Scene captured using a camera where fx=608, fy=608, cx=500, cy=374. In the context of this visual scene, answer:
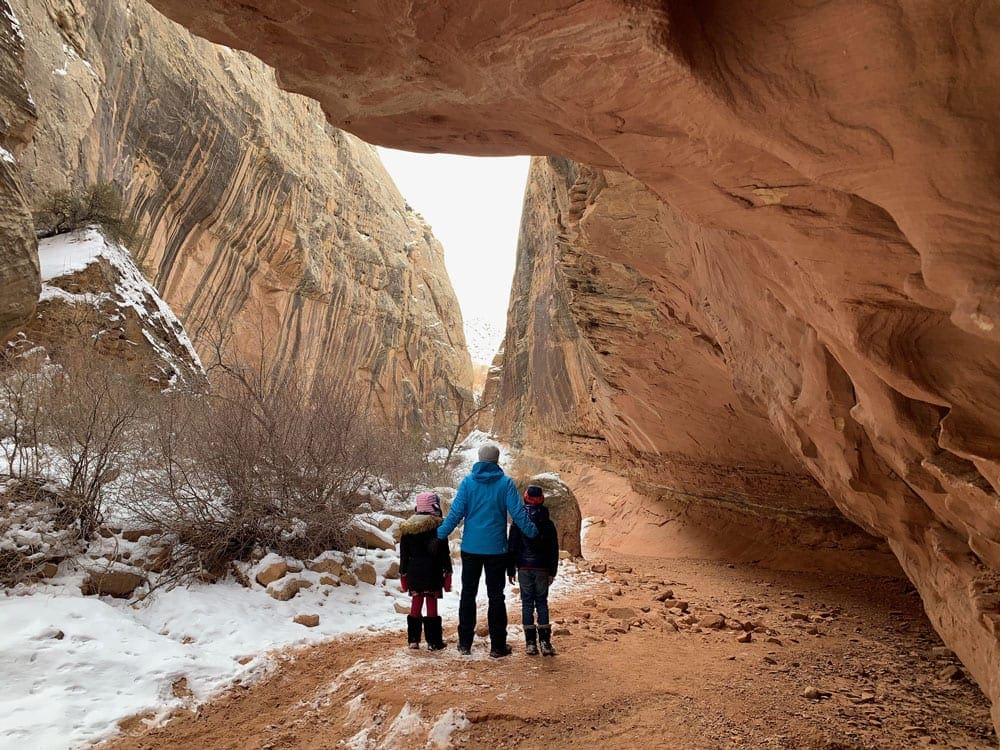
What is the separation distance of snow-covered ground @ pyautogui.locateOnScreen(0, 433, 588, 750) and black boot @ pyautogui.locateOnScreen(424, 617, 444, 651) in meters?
0.34

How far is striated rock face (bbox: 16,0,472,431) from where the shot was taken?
1320 centimetres

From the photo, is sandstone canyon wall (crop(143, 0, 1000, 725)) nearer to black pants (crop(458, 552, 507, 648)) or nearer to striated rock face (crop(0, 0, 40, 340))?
black pants (crop(458, 552, 507, 648))

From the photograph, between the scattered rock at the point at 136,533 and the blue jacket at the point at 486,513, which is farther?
the scattered rock at the point at 136,533

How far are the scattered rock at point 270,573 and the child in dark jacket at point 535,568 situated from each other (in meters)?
2.72

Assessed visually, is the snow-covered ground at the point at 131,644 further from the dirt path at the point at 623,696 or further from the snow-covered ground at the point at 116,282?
the snow-covered ground at the point at 116,282

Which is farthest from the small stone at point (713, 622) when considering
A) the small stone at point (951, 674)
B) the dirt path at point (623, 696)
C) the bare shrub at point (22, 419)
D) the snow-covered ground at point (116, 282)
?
the snow-covered ground at point (116, 282)

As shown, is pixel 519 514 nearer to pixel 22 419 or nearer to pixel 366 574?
pixel 366 574

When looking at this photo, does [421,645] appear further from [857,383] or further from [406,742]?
[857,383]

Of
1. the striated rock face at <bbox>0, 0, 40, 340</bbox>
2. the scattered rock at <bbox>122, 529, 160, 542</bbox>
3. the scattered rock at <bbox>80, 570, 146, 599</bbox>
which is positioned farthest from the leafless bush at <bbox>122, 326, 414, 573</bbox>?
the striated rock face at <bbox>0, 0, 40, 340</bbox>

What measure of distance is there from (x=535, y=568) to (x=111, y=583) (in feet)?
12.0

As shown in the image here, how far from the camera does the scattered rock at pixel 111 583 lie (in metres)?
5.14

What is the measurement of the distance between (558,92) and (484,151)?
1.16 meters

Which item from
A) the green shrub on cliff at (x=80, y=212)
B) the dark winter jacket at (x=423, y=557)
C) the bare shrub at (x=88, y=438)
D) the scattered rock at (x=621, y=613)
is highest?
the green shrub on cliff at (x=80, y=212)

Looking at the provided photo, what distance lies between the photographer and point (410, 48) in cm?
277
